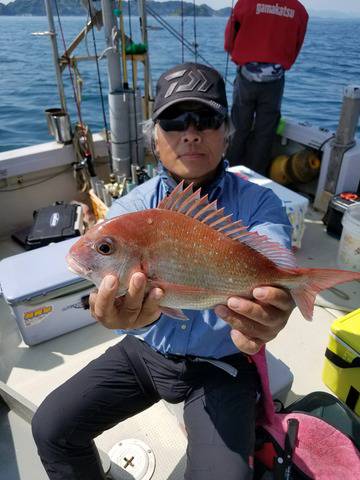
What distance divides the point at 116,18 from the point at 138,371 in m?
3.18

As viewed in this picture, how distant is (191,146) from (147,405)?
4.14 feet

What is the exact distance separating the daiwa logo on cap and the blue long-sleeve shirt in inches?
14.5

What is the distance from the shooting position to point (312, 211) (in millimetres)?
4711

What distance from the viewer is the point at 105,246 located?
1237mm

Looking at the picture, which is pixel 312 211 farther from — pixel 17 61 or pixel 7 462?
pixel 17 61

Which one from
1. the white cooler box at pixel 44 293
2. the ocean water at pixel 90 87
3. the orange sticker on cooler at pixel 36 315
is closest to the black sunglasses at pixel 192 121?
the white cooler box at pixel 44 293

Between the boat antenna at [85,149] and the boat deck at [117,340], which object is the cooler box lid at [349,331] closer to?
the boat deck at [117,340]

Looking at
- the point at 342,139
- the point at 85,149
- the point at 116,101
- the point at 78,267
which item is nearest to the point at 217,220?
the point at 78,267

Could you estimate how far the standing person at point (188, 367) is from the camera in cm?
161

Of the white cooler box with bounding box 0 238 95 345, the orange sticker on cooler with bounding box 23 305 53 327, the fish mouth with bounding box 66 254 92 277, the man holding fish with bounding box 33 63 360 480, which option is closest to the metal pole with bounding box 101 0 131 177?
the white cooler box with bounding box 0 238 95 345

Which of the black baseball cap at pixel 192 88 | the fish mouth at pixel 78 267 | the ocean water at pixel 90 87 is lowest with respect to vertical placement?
the ocean water at pixel 90 87

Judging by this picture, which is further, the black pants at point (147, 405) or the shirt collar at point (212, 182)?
the shirt collar at point (212, 182)

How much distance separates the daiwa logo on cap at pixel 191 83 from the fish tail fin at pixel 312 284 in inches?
38.5

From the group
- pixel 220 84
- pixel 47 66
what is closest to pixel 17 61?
pixel 47 66
